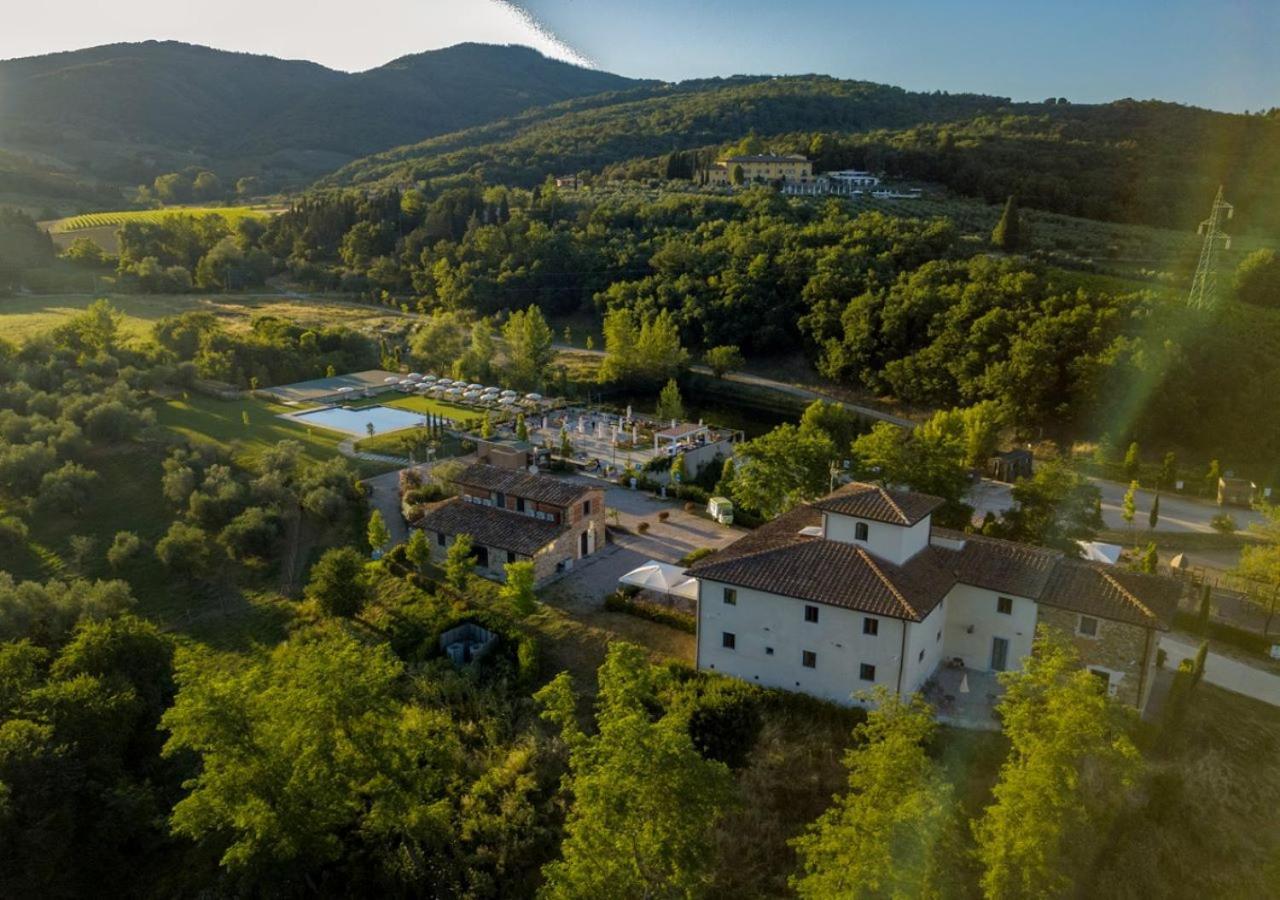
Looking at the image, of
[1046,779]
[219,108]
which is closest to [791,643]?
[1046,779]

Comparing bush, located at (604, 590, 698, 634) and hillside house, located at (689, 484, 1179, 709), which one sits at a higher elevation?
hillside house, located at (689, 484, 1179, 709)

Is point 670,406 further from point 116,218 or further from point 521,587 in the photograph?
point 116,218

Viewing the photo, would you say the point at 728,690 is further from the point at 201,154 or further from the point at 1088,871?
the point at 201,154

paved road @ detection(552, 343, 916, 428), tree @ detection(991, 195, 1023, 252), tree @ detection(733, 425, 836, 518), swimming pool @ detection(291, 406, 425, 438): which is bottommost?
paved road @ detection(552, 343, 916, 428)

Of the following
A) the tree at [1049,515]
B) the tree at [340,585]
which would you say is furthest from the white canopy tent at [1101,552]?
the tree at [340,585]

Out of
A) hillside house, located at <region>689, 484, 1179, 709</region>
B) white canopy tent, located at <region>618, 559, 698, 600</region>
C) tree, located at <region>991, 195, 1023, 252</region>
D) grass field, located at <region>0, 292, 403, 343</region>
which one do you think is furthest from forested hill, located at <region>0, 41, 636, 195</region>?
hillside house, located at <region>689, 484, 1179, 709</region>

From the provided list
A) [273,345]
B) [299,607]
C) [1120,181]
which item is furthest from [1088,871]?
[1120,181]

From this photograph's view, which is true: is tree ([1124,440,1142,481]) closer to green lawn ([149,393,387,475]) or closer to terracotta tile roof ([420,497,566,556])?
terracotta tile roof ([420,497,566,556])

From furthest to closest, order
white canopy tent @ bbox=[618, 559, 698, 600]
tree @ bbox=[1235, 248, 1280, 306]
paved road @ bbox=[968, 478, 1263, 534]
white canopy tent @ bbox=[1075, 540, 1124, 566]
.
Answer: tree @ bbox=[1235, 248, 1280, 306] < paved road @ bbox=[968, 478, 1263, 534] < white canopy tent @ bbox=[1075, 540, 1124, 566] < white canopy tent @ bbox=[618, 559, 698, 600]

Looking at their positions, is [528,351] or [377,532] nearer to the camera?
[377,532]
